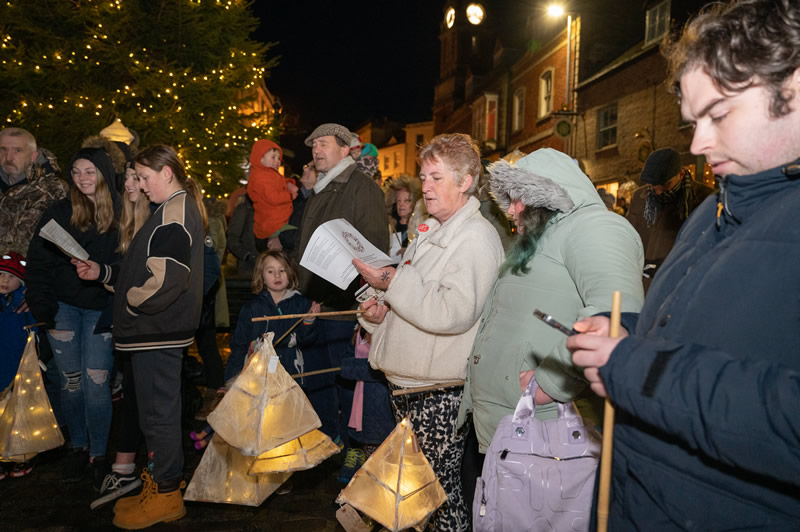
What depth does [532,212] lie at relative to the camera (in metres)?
2.23

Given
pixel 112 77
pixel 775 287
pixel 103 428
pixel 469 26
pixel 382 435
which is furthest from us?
pixel 469 26

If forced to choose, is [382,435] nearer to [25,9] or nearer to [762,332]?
[762,332]

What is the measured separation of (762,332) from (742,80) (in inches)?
20.7

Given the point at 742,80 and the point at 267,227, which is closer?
the point at 742,80

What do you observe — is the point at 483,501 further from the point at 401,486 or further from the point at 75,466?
the point at 75,466

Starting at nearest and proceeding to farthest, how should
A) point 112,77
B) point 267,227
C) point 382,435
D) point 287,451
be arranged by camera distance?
point 287,451
point 382,435
point 267,227
point 112,77

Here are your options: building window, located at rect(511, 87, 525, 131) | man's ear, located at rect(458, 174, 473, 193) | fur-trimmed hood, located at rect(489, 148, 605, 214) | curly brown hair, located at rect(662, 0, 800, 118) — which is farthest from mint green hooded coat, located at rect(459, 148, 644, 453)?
building window, located at rect(511, 87, 525, 131)

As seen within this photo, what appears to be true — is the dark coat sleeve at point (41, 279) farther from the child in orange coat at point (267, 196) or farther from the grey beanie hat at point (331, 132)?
the child in orange coat at point (267, 196)

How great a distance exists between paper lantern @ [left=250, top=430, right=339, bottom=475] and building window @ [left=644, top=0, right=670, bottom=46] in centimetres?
1445

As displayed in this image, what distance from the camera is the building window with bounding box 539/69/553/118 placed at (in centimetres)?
2037

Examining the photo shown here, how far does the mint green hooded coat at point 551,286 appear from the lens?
1.92 m

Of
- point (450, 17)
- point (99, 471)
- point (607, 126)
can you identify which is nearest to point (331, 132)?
point (99, 471)

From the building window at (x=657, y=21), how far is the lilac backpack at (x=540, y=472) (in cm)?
1455

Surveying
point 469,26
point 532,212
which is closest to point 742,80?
point 532,212
